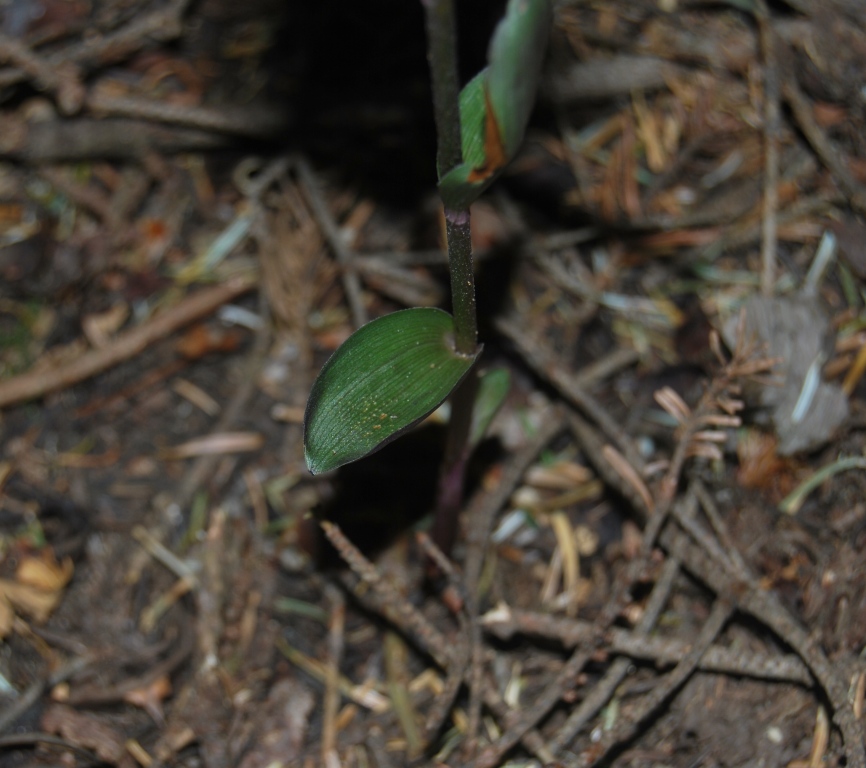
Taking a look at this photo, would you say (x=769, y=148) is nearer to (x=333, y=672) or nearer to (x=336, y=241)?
(x=336, y=241)

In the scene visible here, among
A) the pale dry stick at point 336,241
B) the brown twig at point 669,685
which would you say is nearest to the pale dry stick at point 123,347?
the pale dry stick at point 336,241

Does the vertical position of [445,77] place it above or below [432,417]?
above

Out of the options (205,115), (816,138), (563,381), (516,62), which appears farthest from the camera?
(205,115)

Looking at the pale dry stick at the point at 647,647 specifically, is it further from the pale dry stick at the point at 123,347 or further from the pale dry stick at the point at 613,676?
the pale dry stick at the point at 123,347

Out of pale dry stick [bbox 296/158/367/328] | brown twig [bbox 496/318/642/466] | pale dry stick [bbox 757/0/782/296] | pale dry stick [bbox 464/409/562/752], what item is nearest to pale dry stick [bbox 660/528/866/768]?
brown twig [bbox 496/318/642/466]

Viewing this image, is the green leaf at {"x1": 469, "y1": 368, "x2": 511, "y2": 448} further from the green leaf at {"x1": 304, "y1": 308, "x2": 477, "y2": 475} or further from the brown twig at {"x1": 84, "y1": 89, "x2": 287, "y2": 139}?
the brown twig at {"x1": 84, "y1": 89, "x2": 287, "y2": 139}

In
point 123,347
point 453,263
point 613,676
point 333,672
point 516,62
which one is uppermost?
point 516,62

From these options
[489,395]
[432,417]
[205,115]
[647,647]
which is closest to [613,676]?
[647,647]
